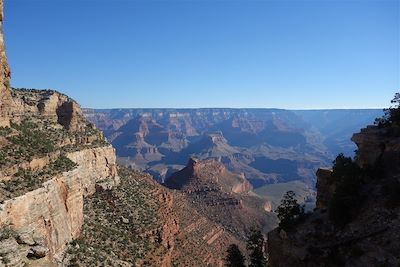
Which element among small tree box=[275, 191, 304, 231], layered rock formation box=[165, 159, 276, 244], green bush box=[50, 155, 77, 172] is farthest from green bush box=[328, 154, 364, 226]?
layered rock formation box=[165, 159, 276, 244]

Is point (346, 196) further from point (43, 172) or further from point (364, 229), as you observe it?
point (43, 172)

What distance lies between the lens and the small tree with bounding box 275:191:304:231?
34.9 meters

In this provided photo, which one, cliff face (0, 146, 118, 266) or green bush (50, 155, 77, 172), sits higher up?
green bush (50, 155, 77, 172)

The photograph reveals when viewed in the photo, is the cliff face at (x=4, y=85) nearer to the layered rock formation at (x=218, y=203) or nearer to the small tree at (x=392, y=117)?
the small tree at (x=392, y=117)

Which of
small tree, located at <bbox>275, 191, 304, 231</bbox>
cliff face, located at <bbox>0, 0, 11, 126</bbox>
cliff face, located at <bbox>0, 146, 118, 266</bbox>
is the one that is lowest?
cliff face, located at <bbox>0, 146, 118, 266</bbox>

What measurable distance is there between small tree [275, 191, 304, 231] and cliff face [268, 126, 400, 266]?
0.63 m

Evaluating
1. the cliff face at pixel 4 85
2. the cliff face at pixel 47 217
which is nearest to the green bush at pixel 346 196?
the cliff face at pixel 47 217

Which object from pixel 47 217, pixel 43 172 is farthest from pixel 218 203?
pixel 47 217

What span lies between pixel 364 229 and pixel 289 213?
8498 millimetres

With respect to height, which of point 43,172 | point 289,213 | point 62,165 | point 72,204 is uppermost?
point 43,172

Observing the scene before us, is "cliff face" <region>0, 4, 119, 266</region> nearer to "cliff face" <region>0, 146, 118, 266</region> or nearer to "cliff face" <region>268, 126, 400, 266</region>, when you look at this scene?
"cliff face" <region>0, 146, 118, 266</region>

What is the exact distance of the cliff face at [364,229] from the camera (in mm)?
→ 27359

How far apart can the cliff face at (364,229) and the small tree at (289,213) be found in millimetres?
627

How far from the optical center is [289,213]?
37250mm
